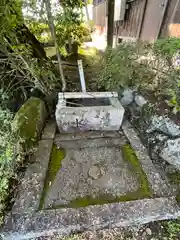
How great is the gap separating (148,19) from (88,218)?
4655 mm

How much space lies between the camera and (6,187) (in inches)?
55.4

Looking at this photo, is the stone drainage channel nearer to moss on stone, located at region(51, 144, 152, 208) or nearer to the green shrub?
moss on stone, located at region(51, 144, 152, 208)

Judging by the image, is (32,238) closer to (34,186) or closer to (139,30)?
(34,186)

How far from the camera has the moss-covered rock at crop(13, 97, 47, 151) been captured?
1.83 metres

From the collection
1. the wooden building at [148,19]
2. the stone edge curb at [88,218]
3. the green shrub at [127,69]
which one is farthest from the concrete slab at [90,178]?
the wooden building at [148,19]

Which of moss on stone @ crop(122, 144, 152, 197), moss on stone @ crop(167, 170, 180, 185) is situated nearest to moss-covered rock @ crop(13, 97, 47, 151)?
moss on stone @ crop(122, 144, 152, 197)

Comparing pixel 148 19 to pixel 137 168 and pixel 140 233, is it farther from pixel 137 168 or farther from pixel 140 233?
pixel 140 233

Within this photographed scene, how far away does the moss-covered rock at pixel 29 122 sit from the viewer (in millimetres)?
1832

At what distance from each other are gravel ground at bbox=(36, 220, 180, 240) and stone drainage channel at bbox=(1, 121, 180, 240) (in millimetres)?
48

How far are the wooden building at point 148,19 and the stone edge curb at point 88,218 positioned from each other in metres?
3.16

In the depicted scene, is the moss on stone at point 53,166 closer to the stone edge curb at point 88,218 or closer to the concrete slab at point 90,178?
the concrete slab at point 90,178

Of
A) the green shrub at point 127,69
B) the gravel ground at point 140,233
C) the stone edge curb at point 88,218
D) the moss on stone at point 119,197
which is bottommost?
the gravel ground at point 140,233

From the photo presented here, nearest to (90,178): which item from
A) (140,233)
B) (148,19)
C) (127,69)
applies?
(140,233)

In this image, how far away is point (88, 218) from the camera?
136 cm
